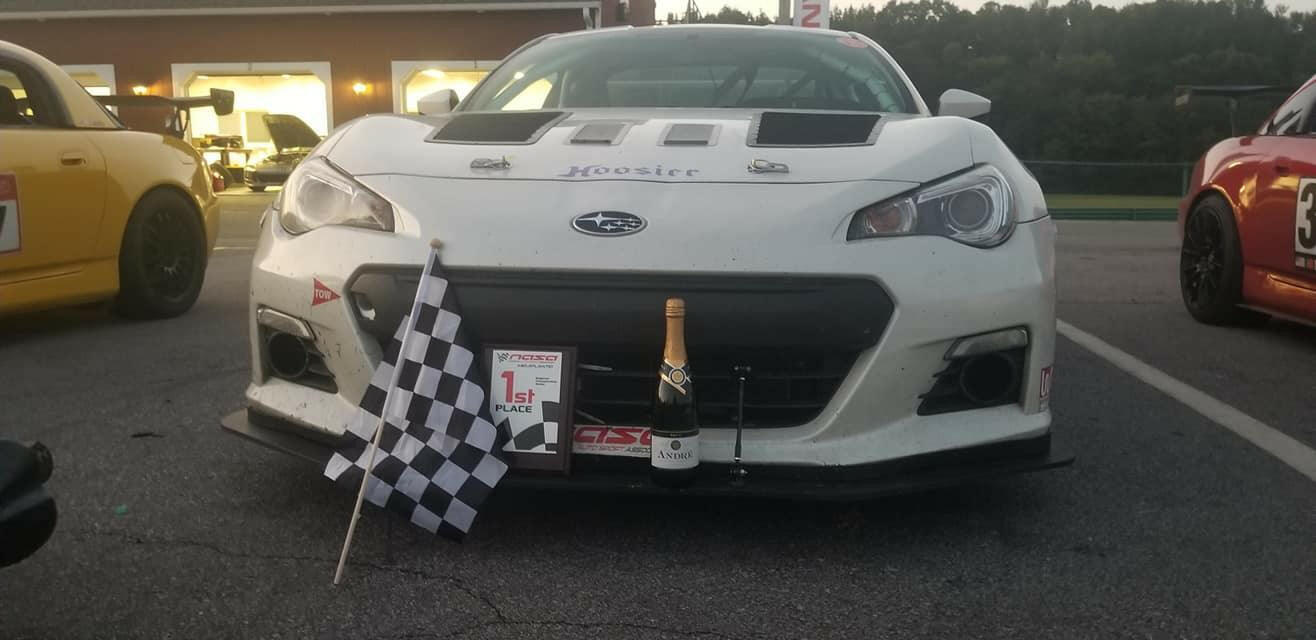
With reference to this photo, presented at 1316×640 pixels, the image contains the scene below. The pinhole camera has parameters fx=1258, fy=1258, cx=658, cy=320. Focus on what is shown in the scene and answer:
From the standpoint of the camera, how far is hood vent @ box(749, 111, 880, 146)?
3059mm

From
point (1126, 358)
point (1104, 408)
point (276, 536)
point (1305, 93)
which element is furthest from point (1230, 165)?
point (276, 536)

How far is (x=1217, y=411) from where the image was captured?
4164 mm

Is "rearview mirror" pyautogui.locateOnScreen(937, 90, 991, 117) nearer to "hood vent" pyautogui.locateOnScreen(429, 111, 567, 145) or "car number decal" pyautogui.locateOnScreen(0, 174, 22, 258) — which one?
"hood vent" pyautogui.locateOnScreen(429, 111, 567, 145)

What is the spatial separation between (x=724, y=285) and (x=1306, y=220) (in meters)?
3.48

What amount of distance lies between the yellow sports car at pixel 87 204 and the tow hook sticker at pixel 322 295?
2.78m

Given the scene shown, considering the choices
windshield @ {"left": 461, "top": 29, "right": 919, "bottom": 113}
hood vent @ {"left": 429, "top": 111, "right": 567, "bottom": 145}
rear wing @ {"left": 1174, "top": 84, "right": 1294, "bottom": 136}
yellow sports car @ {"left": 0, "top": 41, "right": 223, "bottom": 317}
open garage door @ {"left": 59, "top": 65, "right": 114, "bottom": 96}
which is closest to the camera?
hood vent @ {"left": 429, "top": 111, "right": 567, "bottom": 145}

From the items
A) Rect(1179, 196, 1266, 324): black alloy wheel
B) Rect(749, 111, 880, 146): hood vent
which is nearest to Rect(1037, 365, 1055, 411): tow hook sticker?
Rect(749, 111, 880, 146): hood vent

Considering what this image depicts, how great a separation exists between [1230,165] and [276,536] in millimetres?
4838

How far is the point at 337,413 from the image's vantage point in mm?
2811

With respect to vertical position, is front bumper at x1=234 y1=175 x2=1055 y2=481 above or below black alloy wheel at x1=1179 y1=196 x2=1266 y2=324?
above

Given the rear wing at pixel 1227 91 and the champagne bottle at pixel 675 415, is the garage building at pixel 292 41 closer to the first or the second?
the rear wing at pixel 1227 91

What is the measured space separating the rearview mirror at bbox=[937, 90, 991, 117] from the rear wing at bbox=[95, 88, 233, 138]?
3.91 m

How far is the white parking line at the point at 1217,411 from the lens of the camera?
3.58 metres

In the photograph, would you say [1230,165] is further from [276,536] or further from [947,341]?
[276,536]
